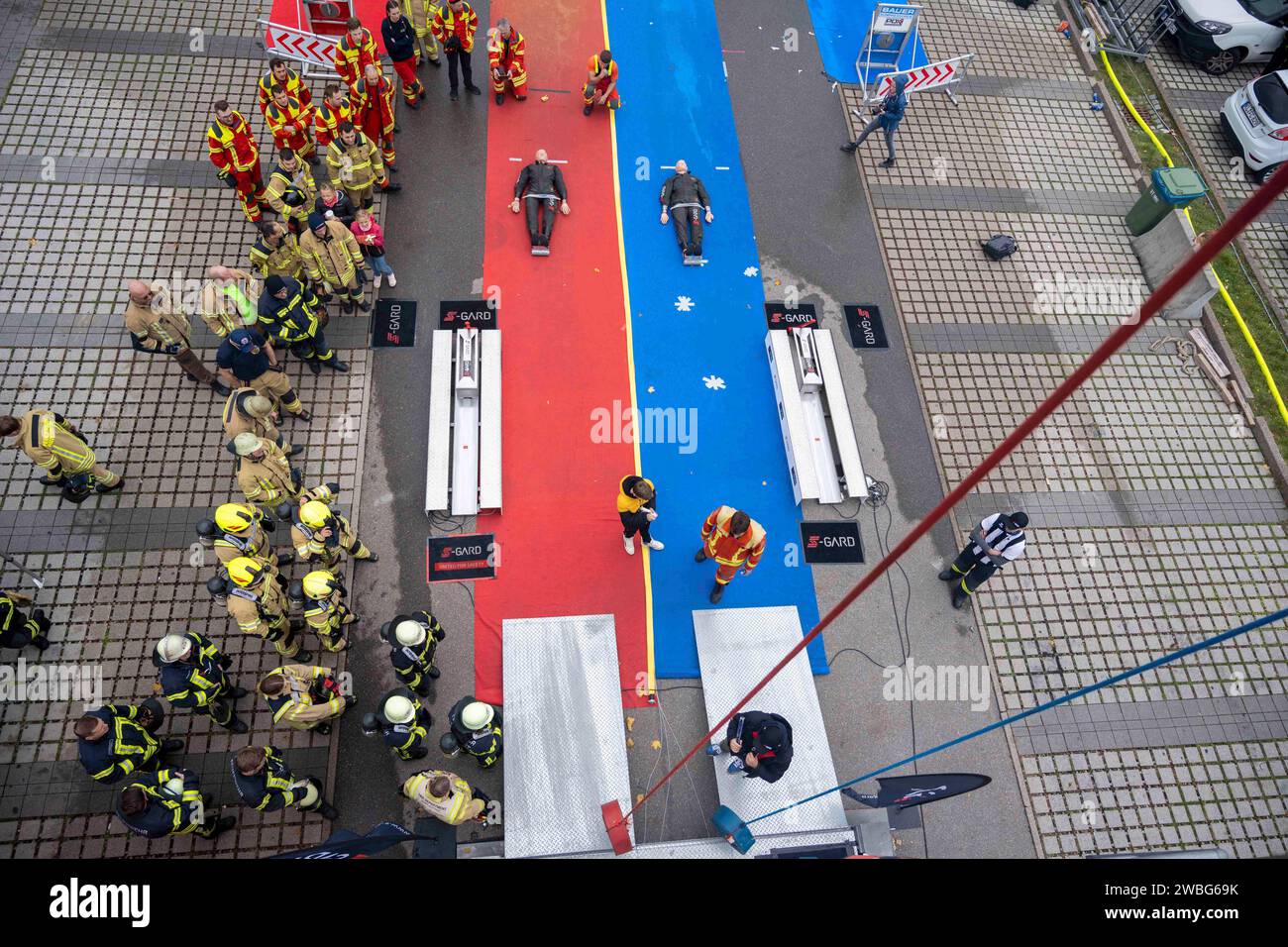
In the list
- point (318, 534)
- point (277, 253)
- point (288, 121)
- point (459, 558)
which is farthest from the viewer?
point (288, 121)

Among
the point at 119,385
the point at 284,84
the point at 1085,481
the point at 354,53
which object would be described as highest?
the point at 354,53

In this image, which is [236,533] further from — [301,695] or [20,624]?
[20,624]

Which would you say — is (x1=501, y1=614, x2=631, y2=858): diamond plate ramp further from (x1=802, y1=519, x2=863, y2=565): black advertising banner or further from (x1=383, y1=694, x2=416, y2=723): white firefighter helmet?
(x1=802, y1=519, x2=863, y2=565): black advertising banner

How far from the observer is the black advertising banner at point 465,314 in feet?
38.5

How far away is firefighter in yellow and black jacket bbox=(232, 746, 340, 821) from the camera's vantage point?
7.00 m

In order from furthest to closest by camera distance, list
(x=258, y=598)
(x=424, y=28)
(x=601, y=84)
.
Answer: (x=424, y=28), (x=601, y=84), (x=258, y=598)

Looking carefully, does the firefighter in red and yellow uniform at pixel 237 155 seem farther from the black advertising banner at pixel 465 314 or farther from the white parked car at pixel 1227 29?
the white parked car at pixel 1227 29

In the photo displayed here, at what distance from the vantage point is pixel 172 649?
24.3 feet

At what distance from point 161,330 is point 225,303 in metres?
0.89

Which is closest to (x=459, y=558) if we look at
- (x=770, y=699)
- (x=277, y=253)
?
(x=770, y=699)

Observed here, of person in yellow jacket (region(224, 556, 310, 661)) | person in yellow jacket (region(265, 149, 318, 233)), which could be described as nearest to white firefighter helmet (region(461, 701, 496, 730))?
person in yellow jacket (region(224, 556, 310, 661))

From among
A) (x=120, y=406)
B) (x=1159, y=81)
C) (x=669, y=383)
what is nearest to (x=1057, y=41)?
(x=1159, y=81)

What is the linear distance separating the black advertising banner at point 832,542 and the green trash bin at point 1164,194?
894 centimetres

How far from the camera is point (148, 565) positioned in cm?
958
